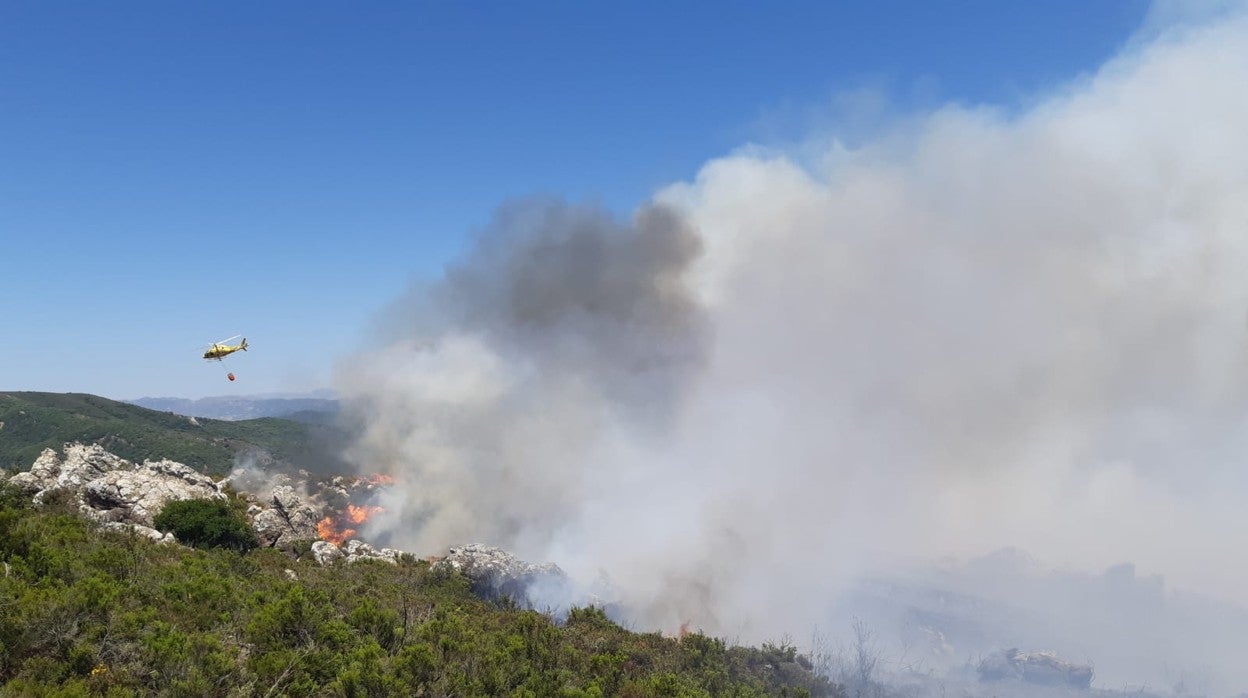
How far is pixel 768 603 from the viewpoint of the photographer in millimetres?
113938

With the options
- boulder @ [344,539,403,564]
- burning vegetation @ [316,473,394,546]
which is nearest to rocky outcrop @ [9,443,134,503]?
burning vegetation @ [316,473,394,546]

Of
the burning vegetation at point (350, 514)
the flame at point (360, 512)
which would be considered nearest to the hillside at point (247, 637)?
the burning vegetation at point (350, 514)

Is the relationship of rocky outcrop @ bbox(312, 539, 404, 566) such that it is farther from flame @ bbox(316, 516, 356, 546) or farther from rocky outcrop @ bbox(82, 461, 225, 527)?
flame @ bbox(316, 516, 356, 546)

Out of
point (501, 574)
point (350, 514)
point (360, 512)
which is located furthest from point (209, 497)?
point (501, 574)

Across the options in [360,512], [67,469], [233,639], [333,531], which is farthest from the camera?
[360,512]

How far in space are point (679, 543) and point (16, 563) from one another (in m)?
83.1

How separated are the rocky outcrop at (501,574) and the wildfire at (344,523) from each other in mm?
18148

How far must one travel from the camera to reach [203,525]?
47375 mm

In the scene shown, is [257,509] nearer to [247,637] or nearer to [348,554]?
[348,554]

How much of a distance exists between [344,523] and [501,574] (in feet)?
89.9

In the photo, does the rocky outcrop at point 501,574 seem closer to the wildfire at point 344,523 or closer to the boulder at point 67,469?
the wildfire at point 344,523

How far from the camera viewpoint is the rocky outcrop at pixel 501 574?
61875 mm

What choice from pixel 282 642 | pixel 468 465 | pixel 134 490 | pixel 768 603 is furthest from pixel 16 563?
pixel 768 603

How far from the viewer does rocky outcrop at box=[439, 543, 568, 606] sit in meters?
61.9
